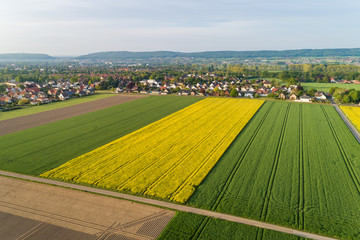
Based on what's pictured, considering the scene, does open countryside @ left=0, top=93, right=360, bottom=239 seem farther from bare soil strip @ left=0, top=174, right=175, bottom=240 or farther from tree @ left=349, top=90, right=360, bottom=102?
tree @ left=349, top=90, right=360, bottom=102

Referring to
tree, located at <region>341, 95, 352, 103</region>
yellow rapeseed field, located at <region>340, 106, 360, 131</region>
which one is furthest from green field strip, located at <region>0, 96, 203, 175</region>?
tree, located at <region>341, 95, 352, 103</region>

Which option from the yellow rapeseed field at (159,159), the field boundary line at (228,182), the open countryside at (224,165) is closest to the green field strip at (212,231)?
the open countryside at (224,165)

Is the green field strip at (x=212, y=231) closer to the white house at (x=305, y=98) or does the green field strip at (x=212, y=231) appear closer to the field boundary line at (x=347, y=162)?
the field boundary line at (x=347, y=162)

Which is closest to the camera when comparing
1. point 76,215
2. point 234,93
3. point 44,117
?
point 76,215

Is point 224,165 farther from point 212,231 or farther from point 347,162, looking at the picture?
point 347,162

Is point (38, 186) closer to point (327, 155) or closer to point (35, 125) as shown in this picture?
point (35, 125)

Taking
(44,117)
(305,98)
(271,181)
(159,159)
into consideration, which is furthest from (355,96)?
(44,117)

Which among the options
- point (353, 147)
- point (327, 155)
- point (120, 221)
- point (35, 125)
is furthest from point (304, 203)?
point (35, 125)
